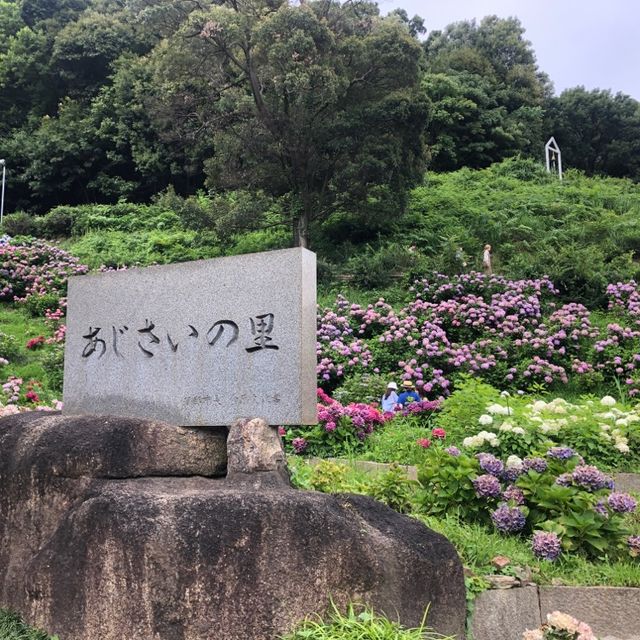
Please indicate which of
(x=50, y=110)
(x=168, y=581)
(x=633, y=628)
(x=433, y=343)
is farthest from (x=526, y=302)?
(x=50, y=110)

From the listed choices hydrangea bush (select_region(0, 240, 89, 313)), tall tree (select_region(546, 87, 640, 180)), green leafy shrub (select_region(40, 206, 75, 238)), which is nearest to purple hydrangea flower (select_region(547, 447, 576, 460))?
hydrangea bush (select_region(0, 240, 89, 313))

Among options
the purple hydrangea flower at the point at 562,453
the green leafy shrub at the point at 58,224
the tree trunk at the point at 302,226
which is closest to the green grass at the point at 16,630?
the purple hydrangea flower at the point at 562,453

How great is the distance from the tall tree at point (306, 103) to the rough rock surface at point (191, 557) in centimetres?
1221

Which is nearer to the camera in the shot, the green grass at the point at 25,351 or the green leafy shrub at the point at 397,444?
the green leafy shrub at the point at 397,444

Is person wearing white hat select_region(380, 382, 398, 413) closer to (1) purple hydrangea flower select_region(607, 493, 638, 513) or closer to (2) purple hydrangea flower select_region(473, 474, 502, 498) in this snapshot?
(2) purple hydrangea flower select_region(473, 474, 502, 498)

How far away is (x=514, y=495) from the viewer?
384 centimetres

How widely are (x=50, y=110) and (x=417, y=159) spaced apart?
19.6m

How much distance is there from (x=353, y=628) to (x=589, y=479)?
1909mm

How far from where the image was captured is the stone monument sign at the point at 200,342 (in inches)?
135

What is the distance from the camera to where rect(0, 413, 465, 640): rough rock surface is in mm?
2406

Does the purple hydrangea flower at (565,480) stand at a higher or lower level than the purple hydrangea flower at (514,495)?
higher

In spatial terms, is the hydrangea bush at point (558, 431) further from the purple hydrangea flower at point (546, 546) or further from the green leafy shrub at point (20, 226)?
the green leafy shrub at point (20, 226)

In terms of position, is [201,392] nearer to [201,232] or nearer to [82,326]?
[82,326]

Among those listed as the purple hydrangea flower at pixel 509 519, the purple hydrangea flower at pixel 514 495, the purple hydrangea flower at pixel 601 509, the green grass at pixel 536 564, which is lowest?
the green grass at pixel 536 564
